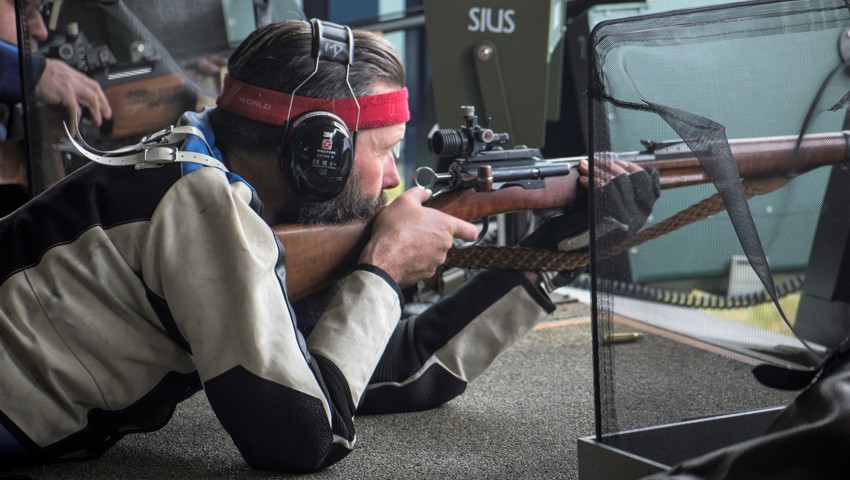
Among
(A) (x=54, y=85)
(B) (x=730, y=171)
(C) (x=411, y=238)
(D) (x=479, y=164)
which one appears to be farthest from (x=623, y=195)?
(A) (x=54, y=85)

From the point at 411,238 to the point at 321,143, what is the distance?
0.68 ft

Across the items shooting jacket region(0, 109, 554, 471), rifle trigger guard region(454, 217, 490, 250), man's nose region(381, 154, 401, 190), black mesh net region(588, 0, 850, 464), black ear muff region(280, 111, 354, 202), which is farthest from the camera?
rifle trigger guard region(454, 217, 490, 250)

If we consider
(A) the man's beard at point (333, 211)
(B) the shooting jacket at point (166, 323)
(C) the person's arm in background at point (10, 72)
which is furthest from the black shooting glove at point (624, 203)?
(C) the person's arm in background at point (10, 72)

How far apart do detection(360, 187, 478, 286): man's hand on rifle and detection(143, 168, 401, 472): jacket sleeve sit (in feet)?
0.69

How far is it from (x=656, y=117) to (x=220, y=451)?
0.80 metres

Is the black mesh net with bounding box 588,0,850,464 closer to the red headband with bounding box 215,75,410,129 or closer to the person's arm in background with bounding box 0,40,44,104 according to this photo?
the red headband with bounding box 215,75,410,129

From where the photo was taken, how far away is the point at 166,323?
1.13 meters

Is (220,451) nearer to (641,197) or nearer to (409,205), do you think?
(409,205)

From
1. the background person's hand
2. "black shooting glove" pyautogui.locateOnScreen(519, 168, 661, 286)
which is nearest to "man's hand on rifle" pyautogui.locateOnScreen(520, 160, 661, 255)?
"black shooting glove" pyautogui.locateOnScreen(519, 168, 661, 286)

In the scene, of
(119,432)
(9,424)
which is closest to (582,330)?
(119,432)

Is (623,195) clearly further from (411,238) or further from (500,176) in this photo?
(500,176)

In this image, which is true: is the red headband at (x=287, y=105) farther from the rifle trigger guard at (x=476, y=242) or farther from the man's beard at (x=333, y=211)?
the rifle trigger guard at (x=476, y=242)

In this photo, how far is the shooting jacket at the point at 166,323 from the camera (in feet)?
3.48

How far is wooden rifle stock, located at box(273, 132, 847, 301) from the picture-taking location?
0.96 metres
